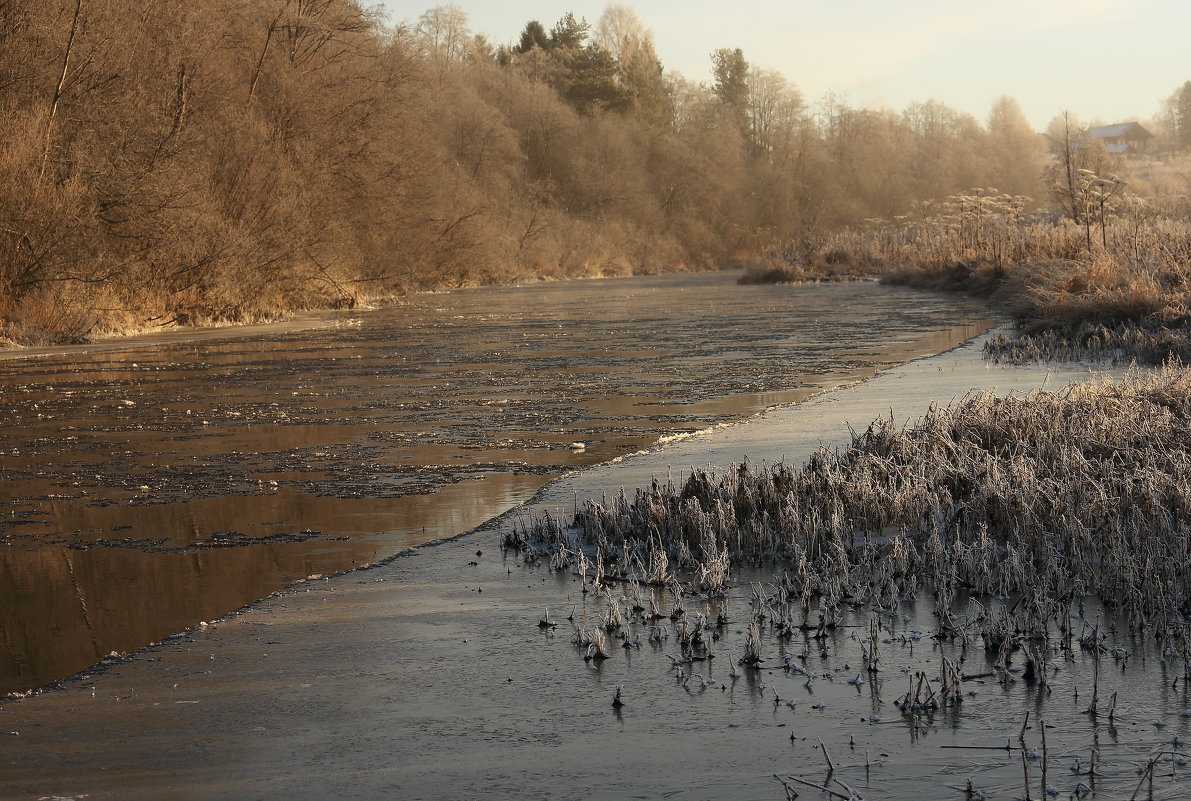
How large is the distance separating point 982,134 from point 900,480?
105580 mm

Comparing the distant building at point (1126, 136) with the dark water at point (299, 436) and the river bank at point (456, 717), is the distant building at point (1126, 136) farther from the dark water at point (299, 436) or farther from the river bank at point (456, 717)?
the river bank at point (456, 717)

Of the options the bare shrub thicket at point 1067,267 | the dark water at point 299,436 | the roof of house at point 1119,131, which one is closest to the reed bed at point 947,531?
the dark water at point 299,436

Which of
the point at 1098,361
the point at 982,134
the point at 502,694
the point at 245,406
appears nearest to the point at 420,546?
the point at 502,694

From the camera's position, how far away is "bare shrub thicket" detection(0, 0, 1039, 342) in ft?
83.8

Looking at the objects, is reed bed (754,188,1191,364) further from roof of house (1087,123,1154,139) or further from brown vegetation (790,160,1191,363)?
roof of house (1087,123,1154,139)

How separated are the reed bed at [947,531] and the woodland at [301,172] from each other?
20813mm

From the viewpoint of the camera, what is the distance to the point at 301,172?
3672 centimetres

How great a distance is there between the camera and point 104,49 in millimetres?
27281

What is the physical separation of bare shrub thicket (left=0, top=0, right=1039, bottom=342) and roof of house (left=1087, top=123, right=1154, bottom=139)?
81.3m

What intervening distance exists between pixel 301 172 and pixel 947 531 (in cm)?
3246

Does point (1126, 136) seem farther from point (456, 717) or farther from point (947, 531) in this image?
point (456, 717)

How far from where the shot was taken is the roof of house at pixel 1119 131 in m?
145

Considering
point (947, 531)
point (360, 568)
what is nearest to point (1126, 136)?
point (947, 531)

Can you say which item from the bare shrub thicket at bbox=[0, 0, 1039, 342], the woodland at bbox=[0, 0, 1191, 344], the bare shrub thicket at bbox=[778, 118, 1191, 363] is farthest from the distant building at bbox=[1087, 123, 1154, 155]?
the bare shrub thicket at bbox=[778, 118, 1191, 363]
